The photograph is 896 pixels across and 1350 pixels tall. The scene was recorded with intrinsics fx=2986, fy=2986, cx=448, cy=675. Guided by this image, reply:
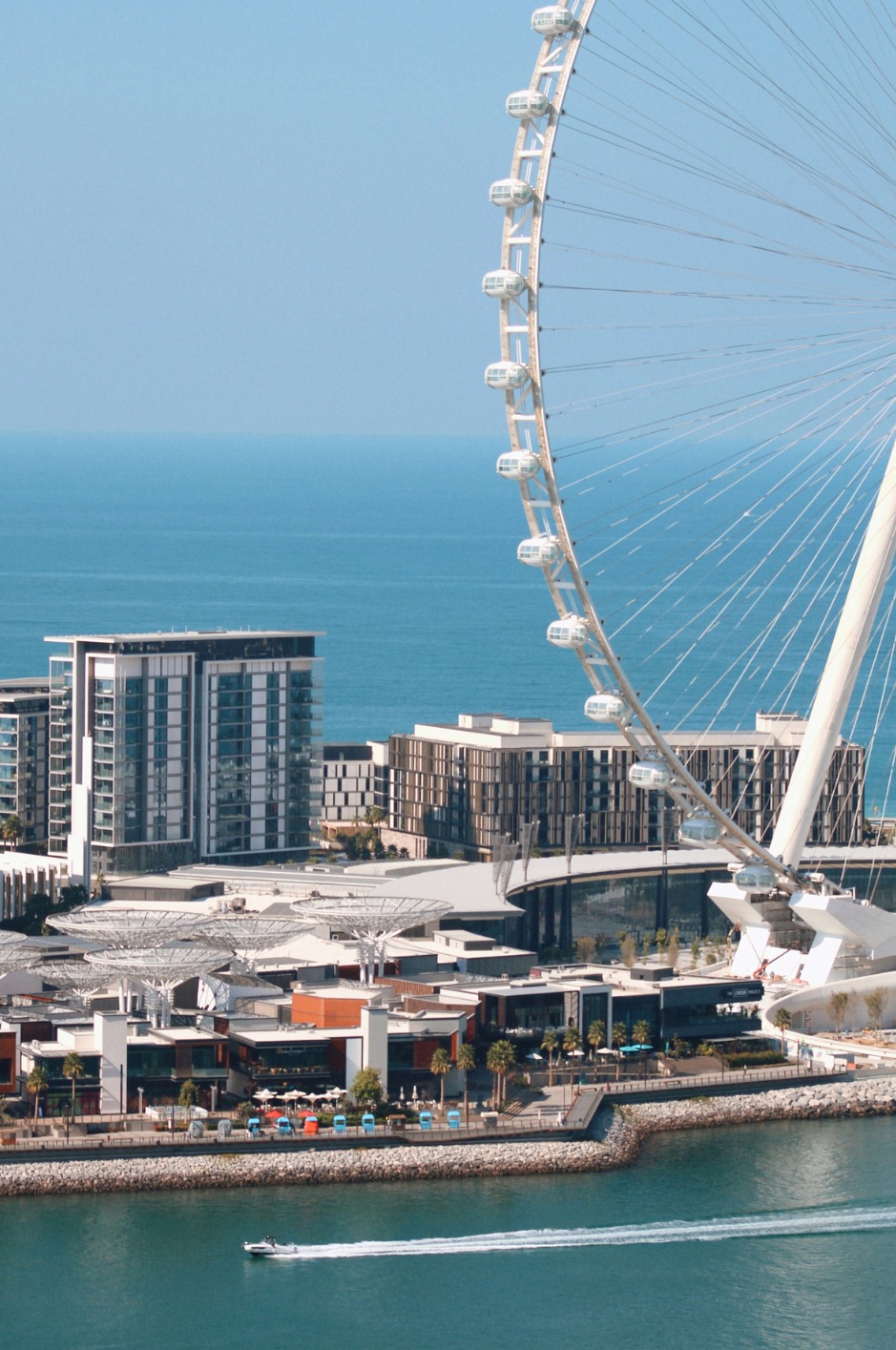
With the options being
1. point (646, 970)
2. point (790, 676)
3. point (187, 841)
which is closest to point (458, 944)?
point (646, 970)

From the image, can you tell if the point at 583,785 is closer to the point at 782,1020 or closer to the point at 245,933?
the point at 782,1020

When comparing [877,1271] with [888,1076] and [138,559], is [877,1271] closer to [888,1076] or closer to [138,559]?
[888,1076]

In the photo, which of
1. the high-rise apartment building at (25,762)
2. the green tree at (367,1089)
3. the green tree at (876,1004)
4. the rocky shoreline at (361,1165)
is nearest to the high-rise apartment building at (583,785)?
the high-rise apartment building at (25,762)

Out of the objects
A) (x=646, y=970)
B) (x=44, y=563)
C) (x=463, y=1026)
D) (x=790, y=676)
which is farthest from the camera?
(x=44, y=563)

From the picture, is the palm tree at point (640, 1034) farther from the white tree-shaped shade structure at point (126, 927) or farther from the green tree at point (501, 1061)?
the white tree-shaped shade structure at point (126, 927)

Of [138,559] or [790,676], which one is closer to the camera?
[790,676]

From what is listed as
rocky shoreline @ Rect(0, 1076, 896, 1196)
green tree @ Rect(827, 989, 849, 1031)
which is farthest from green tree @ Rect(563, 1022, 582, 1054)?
green tree @ Rect(827, 989, 849, 1031)
